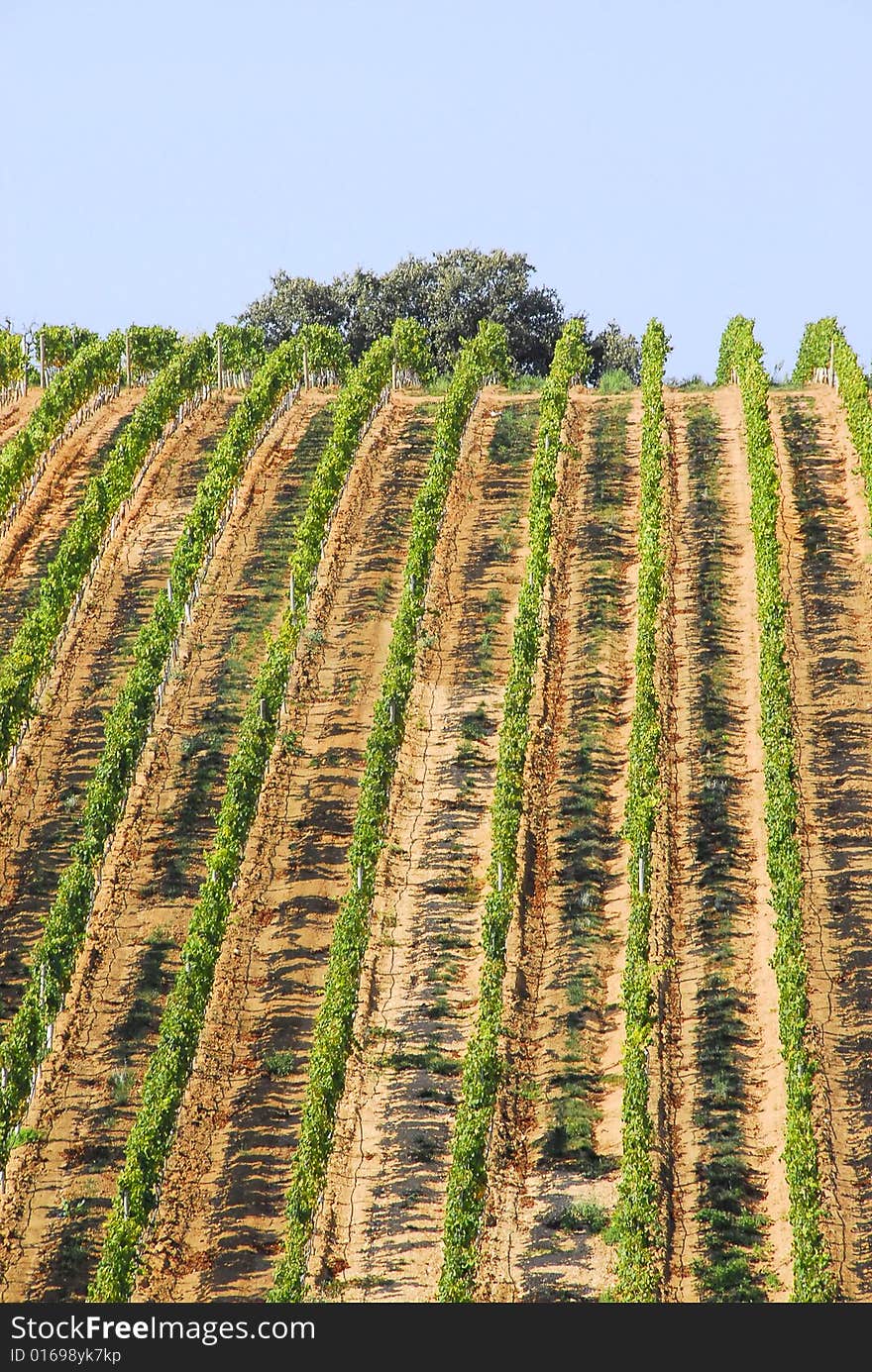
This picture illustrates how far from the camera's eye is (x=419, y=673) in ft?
178

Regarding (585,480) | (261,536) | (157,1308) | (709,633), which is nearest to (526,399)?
(585,480)

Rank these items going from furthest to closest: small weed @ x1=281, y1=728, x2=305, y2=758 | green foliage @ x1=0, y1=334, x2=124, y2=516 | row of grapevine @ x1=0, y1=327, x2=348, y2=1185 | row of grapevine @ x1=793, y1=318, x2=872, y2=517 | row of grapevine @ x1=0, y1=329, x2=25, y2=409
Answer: row of grapevine @ x1=0, y1=329, x2=25, y2=409, green foliage @ x1=0, y1=334, x2=124, y2=516, row of grapevine @ x1=793, y1=318, x2=872, y2=517, small weed @ x1=281, y1=728, x2=305, y2=758, row of grapevine @ x1=0, y1=327, x2=348, y2=1185

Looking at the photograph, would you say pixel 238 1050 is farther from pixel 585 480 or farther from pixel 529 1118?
pixel 585 480

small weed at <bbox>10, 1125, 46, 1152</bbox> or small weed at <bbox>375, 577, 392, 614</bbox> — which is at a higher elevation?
small weed at <bbox>375, 577, 392, 614</bbox>

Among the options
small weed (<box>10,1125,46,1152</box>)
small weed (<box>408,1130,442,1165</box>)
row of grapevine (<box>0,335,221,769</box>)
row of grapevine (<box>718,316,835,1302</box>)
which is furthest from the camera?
row of grapevine (<box>0,335,221,769</box>)

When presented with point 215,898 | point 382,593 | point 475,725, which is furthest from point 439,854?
point 382,593

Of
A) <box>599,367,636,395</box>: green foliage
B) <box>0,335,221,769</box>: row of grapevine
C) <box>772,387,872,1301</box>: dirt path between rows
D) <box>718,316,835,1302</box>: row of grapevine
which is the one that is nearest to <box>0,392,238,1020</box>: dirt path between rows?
<box>0,335,221,769</box>: row of grapevine

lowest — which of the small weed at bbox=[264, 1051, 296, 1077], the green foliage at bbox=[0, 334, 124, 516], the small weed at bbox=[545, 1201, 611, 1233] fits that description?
the small weed at bbox=[545, 1201, 611, 1233]

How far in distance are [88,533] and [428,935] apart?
2007cm

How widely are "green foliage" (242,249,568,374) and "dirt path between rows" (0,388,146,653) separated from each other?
85.7 ft

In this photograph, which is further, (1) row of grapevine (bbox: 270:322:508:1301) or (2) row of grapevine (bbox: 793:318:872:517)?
(2) row of grapevine (bbox: 793:318:872:517)

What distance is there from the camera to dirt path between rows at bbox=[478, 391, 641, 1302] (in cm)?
3753

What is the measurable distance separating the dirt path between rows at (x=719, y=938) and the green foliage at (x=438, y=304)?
3565 cm

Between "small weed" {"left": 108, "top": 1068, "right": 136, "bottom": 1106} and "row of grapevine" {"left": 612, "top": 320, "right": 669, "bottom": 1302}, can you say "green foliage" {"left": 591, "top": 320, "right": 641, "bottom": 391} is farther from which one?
"small weed" {"left": 108, "top": 1068, "right": 136, "bottom": 1106}
